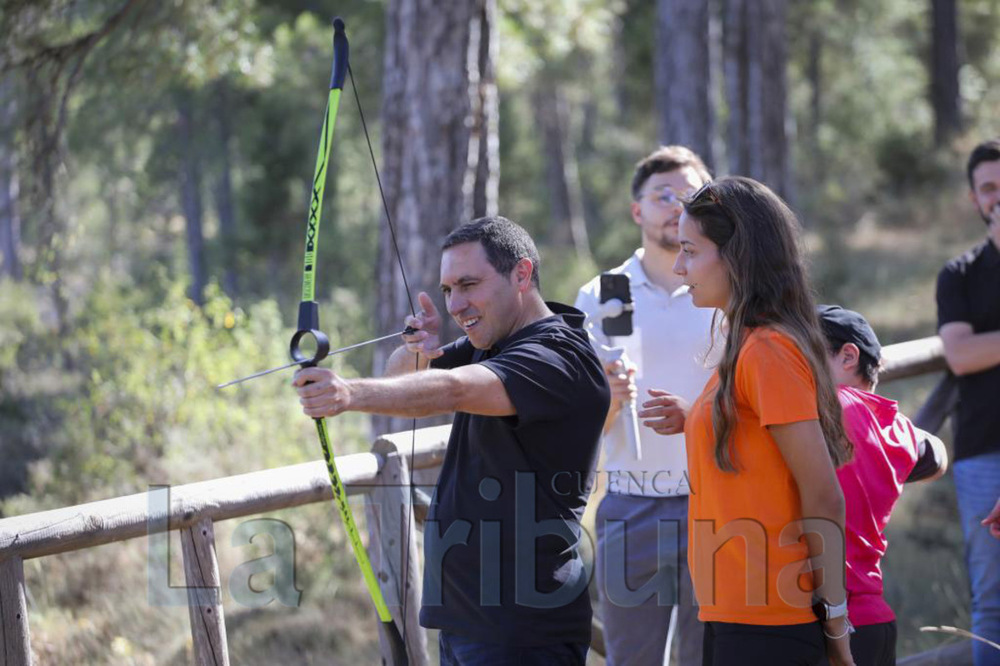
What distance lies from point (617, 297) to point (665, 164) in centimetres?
53

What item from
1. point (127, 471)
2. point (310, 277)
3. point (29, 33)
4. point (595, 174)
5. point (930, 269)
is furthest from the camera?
point (595, 174)

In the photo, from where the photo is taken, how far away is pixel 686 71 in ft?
41.1

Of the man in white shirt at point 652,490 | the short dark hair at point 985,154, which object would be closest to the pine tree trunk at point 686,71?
the short dark hair at point 985,154

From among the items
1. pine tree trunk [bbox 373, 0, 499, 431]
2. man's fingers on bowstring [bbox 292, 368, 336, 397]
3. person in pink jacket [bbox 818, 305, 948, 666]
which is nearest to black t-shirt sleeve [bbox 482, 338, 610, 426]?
man's fingers on bowstring [bbox 292, 368, 336, 397]

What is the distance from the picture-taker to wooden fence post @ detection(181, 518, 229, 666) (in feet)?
10.0

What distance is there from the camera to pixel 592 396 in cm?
255

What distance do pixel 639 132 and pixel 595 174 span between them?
2.27 metres

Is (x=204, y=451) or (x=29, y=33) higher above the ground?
(x=29, y=33)

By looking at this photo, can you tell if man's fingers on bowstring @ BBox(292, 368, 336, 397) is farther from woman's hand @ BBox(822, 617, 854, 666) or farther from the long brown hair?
woman's hand @ BBox(822, 617, 854, 666)

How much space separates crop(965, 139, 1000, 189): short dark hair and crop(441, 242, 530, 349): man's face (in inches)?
80.2

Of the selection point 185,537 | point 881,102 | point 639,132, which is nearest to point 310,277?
point 185,537

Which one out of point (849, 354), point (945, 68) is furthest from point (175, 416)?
point (945, 68)

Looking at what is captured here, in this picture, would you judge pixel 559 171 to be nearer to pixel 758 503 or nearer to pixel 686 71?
pixel 686 71

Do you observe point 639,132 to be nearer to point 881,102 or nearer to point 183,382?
point 881,102
